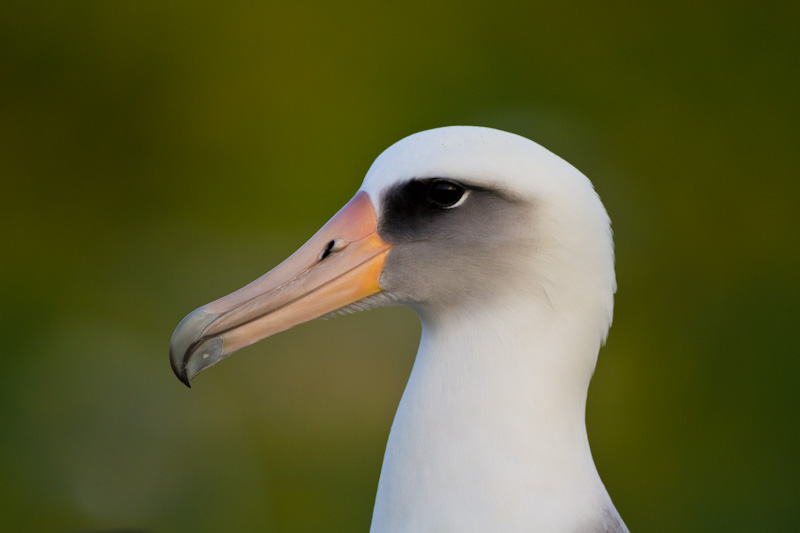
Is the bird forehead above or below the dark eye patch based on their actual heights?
above

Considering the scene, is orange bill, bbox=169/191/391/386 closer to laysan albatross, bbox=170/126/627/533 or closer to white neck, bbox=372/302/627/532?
laysan albatross, bbox=170/126/627/533

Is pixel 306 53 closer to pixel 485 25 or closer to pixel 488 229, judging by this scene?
pixel 485 25

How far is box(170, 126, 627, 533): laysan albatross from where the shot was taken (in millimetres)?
678

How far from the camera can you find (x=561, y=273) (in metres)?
0.69

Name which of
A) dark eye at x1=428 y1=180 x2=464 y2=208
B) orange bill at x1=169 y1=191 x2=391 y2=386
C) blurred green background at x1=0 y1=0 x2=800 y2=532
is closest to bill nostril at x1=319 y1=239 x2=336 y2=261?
orange bill at x1=169 y1=191 x2=391 y2=386

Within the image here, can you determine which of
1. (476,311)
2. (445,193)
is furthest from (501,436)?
(445,193)

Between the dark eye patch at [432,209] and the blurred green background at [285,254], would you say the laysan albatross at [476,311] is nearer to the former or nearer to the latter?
the dark eye patch at [432,209]

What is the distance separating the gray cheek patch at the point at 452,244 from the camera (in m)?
0.70

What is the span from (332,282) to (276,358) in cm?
158

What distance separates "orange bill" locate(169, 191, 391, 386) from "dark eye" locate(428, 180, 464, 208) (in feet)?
0.21

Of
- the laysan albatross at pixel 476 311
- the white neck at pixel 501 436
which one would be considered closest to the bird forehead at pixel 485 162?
the laysan albatross at pixel 476 311

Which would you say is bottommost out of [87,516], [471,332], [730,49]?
[87,516]

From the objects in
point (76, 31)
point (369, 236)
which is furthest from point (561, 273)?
point (76, 31)

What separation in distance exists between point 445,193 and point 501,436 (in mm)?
221
